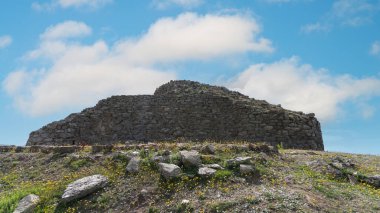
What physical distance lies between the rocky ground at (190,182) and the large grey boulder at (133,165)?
0.10 ft

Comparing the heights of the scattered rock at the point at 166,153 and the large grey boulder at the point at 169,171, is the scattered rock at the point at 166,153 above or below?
above

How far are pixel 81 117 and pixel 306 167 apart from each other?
50.5 feet

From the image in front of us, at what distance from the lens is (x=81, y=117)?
1038 inches

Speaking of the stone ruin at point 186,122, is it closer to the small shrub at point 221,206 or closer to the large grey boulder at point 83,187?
the large grey boulder at point 83,187

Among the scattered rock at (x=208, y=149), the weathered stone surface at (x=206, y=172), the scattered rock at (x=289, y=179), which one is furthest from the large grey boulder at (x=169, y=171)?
the scattered rock at (x=289, y=179)

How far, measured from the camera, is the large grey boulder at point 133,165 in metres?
13.0

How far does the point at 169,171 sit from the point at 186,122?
13.2m

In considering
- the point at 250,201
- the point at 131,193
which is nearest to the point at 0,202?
the point at 131,193

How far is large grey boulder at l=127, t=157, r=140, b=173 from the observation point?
12957 millimetres

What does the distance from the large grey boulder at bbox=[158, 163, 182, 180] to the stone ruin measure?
39.6 feet

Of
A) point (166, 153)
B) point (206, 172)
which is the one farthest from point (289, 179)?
point (166, 153)

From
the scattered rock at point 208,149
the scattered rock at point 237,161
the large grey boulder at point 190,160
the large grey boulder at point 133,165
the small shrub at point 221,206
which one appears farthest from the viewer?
the scattered rock at point 208,149

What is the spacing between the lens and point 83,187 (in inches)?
486

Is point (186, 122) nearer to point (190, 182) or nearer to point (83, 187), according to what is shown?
point (83, 187)
